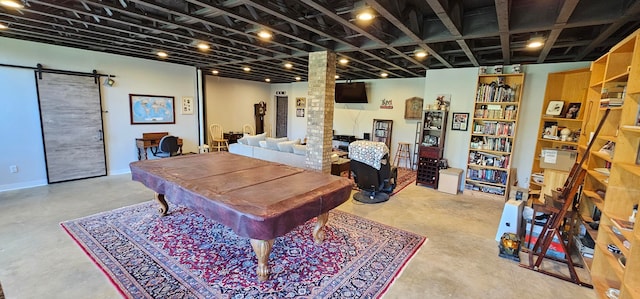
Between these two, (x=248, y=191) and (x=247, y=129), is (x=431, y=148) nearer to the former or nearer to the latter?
(x=248, y=191)

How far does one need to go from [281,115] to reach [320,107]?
6298mm

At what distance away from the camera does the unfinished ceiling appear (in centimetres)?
274

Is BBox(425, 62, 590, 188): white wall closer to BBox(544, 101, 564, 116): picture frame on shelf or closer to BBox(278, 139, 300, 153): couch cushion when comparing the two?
BBox(544, 101, 564, 116): picture frame on shelf

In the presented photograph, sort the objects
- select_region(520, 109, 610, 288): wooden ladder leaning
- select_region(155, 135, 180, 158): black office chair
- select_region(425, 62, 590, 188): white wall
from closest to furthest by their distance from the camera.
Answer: select_region(520, 109, 610, 288): wooden ladder leaning, select_region(425, 62, 590, 188): white wall, select_region(155, 135, 180, 158): black office chair

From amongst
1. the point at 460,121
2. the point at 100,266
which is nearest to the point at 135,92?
the point at 100,266

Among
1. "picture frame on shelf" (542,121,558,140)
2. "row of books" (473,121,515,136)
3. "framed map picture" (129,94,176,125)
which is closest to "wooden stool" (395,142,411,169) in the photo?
"row of books" (473,121,515,136)

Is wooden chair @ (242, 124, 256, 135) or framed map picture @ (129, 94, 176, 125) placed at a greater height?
framed map picture @ (129, 94, 176, 125)

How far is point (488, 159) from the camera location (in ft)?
17.0

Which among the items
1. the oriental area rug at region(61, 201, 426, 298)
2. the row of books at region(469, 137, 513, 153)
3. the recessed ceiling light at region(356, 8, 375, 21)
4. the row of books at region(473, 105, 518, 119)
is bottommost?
the oriental area rug at region(61, 201, 426, 298)

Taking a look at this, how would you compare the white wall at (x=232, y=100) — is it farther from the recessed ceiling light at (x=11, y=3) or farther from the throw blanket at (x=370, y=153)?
the throw blanket at (x=370, y=153)

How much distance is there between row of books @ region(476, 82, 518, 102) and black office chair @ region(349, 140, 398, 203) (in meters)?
2.27

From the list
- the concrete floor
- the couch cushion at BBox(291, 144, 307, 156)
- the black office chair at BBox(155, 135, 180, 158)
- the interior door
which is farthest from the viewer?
the interior door

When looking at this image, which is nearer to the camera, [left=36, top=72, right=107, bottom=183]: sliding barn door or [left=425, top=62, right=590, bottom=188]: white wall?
[left=425, top=62, right=590, bottom=188]: white wall

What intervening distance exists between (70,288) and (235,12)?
3029 millimetres
